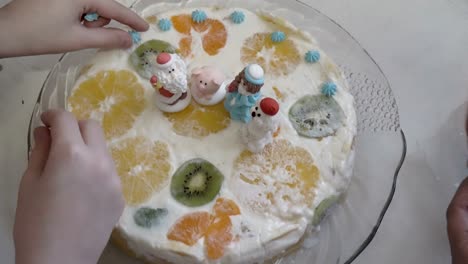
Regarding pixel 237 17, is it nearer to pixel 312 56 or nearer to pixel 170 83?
pixel 312 56

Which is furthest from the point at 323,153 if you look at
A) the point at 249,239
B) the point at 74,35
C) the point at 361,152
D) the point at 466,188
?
the point at 74,35

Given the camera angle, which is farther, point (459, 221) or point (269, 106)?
point (459, 221)

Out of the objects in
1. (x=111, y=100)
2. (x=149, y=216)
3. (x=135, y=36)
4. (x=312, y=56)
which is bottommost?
(x=149, y=216)

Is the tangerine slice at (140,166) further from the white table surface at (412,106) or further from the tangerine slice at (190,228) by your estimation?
the white table surface at (412,106)

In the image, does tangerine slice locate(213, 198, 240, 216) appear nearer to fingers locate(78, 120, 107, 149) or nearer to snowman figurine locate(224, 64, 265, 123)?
snowman figurine locate(224, 64, 265, 123)

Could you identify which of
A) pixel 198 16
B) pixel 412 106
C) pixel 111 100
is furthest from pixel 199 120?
pixel 412 106

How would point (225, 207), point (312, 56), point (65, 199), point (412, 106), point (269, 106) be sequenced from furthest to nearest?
point (412, 106)
point (312, 56)
point (225, 207)
point (269, 106)
point (65, 199)
